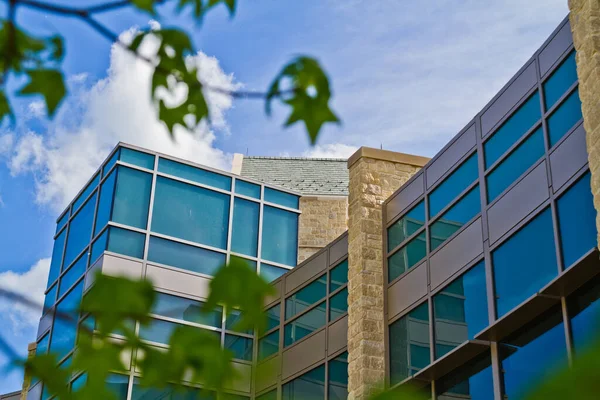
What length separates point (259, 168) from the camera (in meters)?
32.5

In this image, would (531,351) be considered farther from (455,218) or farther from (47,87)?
(47,87)

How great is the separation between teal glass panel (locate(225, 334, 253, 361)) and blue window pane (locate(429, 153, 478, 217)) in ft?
22.8

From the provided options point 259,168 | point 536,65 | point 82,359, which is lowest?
point 82,359

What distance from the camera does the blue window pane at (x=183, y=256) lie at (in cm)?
2080

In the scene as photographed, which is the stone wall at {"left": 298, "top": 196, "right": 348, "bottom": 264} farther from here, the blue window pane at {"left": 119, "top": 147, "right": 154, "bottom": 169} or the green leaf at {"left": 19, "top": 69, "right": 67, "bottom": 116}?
the green leaf at {"left": 19, "top": 69, "right": 67, "bottom": 116}

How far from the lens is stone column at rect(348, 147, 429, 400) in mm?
15648

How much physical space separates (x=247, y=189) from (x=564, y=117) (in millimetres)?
11752

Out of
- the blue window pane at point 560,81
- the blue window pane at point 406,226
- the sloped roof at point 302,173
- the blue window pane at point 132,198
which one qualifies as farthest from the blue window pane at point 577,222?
the sloped roof at point 302,173

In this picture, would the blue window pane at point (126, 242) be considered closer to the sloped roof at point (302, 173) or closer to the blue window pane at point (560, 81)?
the sloped roof at point (302, 173)

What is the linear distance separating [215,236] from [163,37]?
1849 centimetres

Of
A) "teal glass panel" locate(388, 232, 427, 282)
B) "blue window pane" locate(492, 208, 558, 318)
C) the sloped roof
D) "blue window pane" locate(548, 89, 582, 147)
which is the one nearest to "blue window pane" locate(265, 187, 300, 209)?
the sloped roof

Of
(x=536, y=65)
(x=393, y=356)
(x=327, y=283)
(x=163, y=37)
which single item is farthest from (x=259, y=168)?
(x=163, y=37)

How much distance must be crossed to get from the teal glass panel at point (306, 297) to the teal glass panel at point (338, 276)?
11.0 inches

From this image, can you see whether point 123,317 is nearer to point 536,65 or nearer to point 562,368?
point 562,368
